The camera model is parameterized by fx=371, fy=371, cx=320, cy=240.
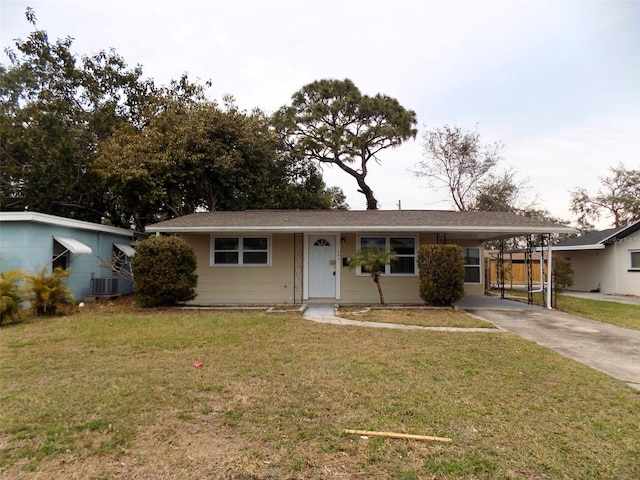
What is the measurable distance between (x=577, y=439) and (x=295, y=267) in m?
9.24

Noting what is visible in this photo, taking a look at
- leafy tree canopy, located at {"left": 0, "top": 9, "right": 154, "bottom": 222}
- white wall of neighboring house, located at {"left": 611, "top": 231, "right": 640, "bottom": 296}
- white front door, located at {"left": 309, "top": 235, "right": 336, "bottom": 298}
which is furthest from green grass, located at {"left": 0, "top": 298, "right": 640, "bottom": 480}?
white wall of neighboring house, located at {"left": 611, "top": 231, "right": 640, "bottom": 296}

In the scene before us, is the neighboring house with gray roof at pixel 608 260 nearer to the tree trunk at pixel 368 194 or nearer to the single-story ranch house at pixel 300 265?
the single-story ranch house at pixel 300 265

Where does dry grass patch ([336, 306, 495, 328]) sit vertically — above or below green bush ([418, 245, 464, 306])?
below

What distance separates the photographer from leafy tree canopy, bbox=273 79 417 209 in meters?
20.6

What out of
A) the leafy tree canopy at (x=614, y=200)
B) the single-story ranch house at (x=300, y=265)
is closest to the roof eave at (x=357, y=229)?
the single-story ranch house at (x=300, y=265)

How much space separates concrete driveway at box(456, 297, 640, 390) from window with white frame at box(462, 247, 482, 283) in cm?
287

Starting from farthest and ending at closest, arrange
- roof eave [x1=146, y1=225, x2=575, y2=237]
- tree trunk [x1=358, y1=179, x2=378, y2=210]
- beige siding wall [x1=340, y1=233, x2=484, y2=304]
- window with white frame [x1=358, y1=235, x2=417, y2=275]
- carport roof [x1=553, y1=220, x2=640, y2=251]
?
tree trunk [x1=358, y1=179, x2=378, y2=210] → carport roof [x1=553, y1=220, x2=640, y2=251] → window with white frame [x1=358, y1=235, x2=417, y2=275] → beige siding wall [x1=340, y1=233, x2=484, y2=304] → roof eave [x1=146, y1=225, x2=575, y2=237]

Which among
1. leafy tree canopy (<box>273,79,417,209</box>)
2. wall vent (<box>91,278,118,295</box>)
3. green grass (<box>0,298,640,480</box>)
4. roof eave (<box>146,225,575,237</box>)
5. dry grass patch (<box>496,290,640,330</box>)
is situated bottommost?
green grass (<box>0,298,640,480</box>)

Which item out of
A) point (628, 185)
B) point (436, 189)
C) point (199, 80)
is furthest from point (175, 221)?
point (628, 185)

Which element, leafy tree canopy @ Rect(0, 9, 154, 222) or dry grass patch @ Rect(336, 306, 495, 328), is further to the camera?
leafy tree canopy @ Rect(0, 9, 154, 222)

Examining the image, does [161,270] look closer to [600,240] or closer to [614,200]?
[600,240]

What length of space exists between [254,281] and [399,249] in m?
4.75

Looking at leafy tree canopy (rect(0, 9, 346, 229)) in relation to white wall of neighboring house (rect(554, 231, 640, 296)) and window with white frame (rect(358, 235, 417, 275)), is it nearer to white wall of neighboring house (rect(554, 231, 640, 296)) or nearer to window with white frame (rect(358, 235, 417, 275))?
window with white frame (rect(358, 235, 417, 275))

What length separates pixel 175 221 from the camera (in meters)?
11.7
